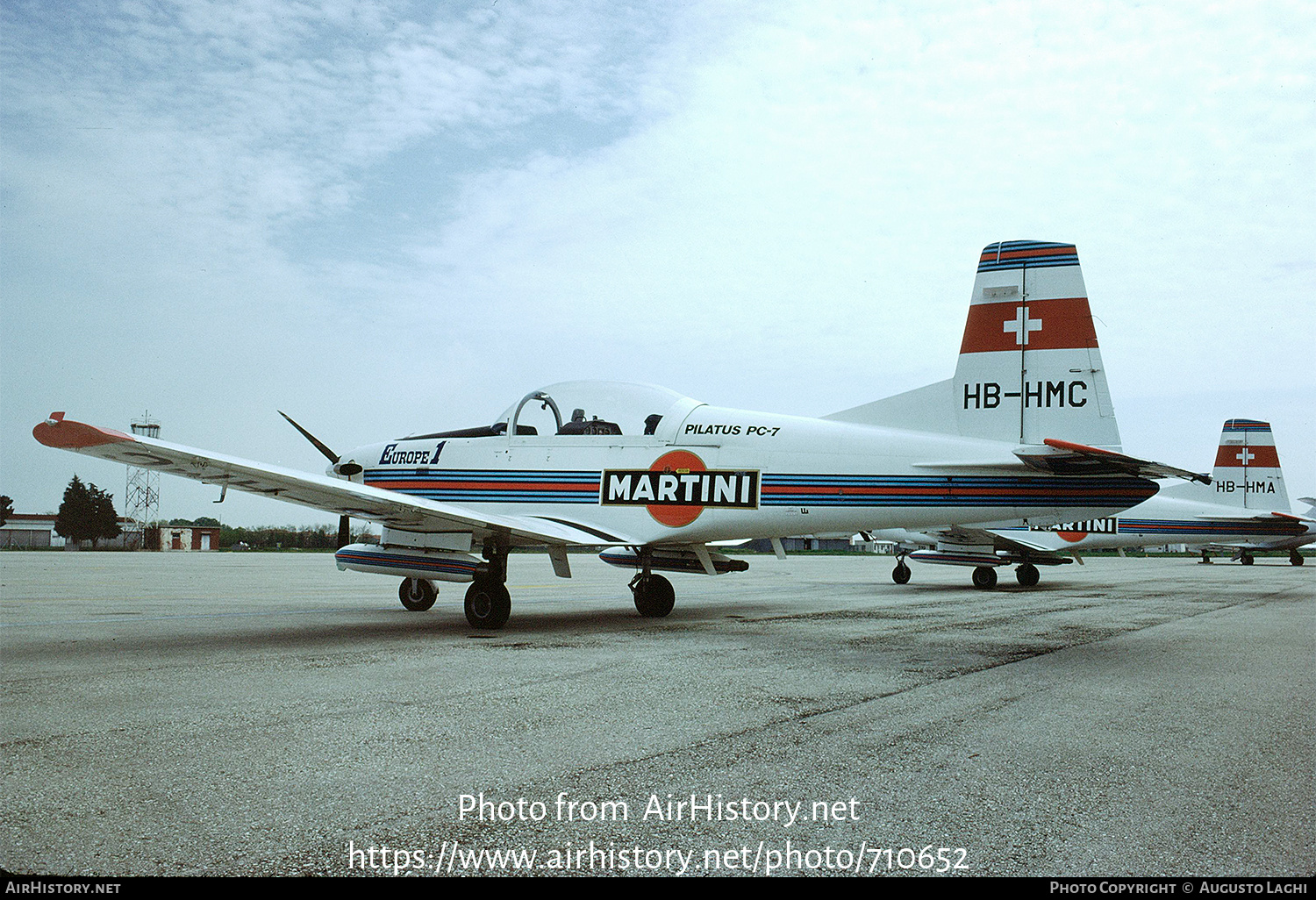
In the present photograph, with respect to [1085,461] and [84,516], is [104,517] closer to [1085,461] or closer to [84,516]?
[84,516]

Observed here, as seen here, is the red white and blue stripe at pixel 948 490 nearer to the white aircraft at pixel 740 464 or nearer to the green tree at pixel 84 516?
the white aircraft at pixel 740 464

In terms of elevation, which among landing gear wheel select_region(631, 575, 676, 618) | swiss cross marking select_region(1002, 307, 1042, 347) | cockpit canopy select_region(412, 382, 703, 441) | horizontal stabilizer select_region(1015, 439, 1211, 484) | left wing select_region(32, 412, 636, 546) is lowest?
landing gear wheel select_region(631, 575, 676, 618)

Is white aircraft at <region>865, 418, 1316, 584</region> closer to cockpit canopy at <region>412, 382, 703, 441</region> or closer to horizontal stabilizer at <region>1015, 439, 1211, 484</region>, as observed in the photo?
cockpit canopy at <region>412, 382, 703, 441</region>

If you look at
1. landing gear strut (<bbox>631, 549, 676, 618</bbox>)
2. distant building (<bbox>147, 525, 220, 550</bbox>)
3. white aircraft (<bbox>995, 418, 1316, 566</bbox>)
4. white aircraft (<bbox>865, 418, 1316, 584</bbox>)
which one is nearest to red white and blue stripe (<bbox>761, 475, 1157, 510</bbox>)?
landing gear strut (<bbox>631, 549, 676, 618</bbox>)

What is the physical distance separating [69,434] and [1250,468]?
3115 cm

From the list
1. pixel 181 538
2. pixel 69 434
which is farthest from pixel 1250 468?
pixel 181 538

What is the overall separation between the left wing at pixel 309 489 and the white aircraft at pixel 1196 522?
12233 millimetres

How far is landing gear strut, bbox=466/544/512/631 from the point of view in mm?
9219

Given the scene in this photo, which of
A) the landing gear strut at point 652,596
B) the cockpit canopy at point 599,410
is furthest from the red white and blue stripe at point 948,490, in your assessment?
the landing gear strut at point 652,596

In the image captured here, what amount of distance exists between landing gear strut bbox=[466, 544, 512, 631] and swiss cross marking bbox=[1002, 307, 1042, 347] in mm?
5769

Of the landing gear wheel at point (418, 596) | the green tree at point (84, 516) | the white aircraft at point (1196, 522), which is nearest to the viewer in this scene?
the landing gear wheel at point (418, 596)

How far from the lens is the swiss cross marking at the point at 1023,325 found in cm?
814
